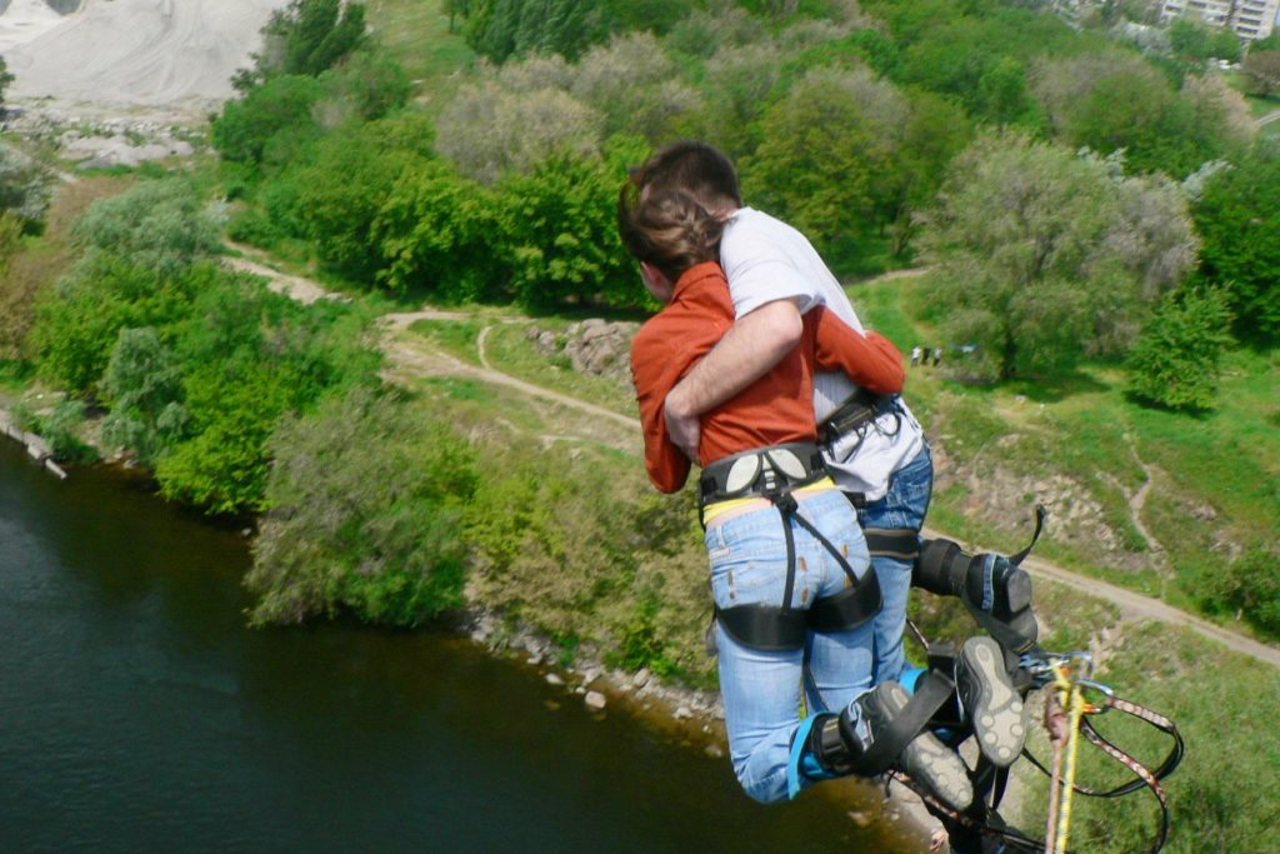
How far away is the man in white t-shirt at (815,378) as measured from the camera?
4.37 metres

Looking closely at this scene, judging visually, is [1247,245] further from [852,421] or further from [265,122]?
[265,122]

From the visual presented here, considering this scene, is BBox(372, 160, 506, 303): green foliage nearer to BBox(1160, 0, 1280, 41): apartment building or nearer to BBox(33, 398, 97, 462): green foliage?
BBox(33, 398, 97, 462): green foliage

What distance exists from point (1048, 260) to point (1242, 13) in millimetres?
104044

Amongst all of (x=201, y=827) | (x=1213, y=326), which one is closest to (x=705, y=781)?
(x=201, y=827)

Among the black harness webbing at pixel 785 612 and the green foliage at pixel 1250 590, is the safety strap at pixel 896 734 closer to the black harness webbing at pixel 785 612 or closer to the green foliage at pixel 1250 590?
the black harness webbing at pixel 785 612

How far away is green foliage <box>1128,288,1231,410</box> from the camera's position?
31.1m

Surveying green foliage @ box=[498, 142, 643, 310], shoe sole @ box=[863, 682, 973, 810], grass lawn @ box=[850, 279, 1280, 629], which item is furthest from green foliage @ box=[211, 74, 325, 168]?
shoe sole @ box=[863, 682, 973, 810]

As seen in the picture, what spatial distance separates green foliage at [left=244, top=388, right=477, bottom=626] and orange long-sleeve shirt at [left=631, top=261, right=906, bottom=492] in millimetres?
20559

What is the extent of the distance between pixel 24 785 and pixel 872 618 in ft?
60.1

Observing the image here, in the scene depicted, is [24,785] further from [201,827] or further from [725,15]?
[725,15]

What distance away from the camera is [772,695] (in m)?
4.58

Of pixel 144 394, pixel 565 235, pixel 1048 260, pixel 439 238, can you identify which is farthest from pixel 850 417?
pixel 439 238

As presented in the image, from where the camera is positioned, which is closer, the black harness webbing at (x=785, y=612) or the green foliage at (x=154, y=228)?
the black harness webbing at (x=785, y=612)

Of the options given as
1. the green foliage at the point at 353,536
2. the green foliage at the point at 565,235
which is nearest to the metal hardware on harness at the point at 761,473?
the green foliage at the point at 353,536
